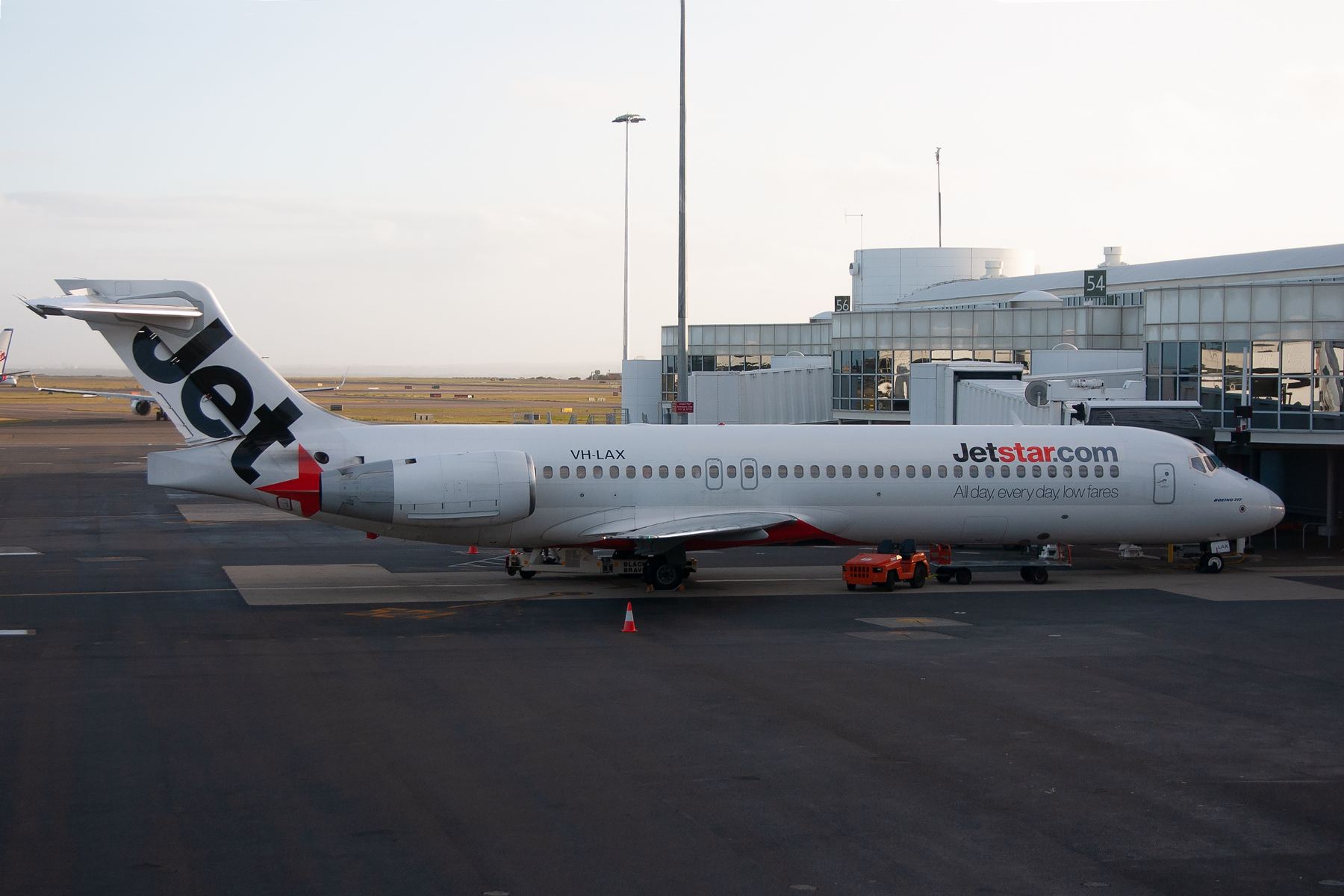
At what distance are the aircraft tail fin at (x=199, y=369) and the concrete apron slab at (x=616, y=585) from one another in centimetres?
351

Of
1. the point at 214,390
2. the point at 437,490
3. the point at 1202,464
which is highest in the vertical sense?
the point at 214,390

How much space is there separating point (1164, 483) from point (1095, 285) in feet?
127

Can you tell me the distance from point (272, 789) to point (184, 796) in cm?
90

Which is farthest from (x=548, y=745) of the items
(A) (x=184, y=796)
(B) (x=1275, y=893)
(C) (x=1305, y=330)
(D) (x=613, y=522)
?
(C) (x=1305, y=330)

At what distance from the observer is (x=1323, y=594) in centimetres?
2689

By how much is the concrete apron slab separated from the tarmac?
204 millimetres

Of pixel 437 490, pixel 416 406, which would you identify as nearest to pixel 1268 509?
pixel 437 490

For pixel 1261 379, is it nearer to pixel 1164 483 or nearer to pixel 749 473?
pixel 1164 483

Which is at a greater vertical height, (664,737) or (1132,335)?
(1132,335)

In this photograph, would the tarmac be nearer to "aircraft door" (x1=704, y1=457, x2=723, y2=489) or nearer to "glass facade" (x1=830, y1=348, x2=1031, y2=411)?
"aircraft door" (x1=704, y1=457, x2=723, y2=489)

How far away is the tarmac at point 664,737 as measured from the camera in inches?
430

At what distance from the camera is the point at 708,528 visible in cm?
2641

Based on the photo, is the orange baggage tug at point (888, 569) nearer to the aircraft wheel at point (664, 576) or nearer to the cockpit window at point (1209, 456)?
the aircraft wheel at point (664, 576)

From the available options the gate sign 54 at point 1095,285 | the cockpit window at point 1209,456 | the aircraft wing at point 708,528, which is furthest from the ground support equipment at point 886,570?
the gate sign 54 at point 1095,285
